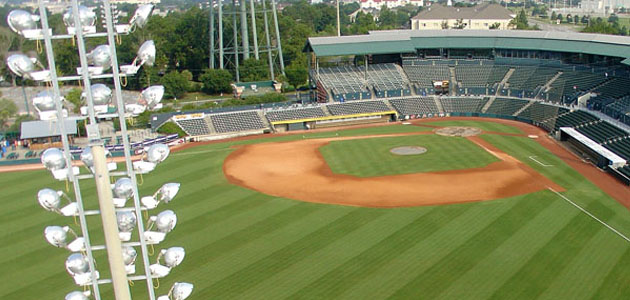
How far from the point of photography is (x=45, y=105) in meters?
8.81

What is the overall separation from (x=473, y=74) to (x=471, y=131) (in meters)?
18.6

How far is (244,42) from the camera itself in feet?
315

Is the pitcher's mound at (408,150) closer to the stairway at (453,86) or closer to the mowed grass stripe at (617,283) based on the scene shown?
the stairway at (453,86)

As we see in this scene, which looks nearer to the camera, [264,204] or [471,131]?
[264,204]

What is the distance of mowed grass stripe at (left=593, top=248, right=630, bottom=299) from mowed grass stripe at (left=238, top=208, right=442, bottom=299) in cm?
1139

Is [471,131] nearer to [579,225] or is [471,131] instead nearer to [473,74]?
[473,74]

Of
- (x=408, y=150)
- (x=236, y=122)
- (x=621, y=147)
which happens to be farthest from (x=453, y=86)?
(x=236, y=122)

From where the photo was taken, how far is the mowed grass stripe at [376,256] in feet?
90.0

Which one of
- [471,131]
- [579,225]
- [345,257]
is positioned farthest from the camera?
[471,131]

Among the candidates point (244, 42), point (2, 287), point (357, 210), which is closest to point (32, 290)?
point (2, 287)

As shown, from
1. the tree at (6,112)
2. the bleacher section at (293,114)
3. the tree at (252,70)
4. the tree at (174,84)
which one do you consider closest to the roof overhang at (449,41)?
the bleacher section at (293,114)

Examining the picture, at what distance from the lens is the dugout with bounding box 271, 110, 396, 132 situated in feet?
232

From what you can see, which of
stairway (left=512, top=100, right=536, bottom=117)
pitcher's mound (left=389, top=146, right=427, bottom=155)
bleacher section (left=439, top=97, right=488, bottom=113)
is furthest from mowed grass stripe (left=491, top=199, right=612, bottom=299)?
bleacher section (left=439, top=97, right=488, bottom=113)

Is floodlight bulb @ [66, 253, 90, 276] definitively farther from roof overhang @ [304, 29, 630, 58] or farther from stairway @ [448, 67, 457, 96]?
stairway @ [448, 67, 457, 96]
